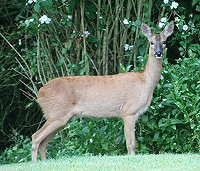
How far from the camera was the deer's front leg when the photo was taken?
31.7 feet

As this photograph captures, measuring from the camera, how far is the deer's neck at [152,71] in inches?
389

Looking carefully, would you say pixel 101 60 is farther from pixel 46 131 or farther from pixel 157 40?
pixel 46 131

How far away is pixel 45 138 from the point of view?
385 inches

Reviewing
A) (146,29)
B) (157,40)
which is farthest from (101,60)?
(157,40)

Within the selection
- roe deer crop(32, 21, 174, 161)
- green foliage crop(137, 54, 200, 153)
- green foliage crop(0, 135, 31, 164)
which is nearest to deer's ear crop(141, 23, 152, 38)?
roe deer crop(32, 21, 174, 161)

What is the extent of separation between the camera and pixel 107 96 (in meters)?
9.94

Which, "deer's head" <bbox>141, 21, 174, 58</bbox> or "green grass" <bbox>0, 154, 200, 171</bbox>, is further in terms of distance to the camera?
"deer's head" <bbox>141, 21, 174, 58</bbox>

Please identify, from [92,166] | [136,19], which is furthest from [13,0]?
[92,166]

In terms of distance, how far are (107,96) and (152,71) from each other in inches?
28.3

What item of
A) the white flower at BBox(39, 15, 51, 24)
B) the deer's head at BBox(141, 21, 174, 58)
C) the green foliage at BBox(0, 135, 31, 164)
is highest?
the white flower at BBox(39, 15, 51, 24)

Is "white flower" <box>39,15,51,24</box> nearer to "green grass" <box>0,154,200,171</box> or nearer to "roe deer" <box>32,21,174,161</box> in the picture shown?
"roe deer" <box>32,21,174,161</box>

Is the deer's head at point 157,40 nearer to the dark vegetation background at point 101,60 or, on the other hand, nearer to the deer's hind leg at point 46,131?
the dark vegetation background at point 101,60

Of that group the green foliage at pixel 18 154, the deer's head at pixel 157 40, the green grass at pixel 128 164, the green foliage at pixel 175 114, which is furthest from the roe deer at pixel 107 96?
the green grass at pixel 128 164

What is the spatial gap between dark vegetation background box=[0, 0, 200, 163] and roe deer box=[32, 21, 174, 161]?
29cm
